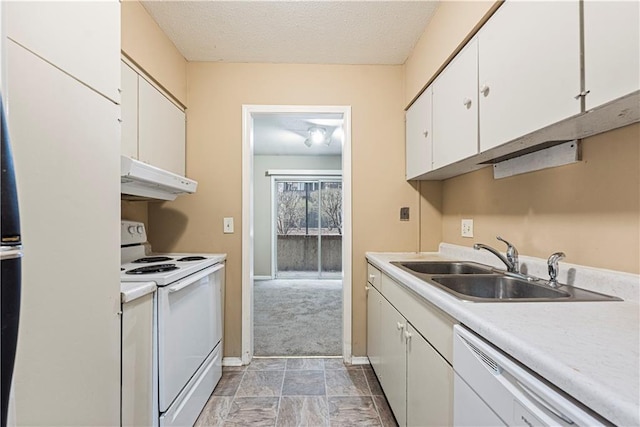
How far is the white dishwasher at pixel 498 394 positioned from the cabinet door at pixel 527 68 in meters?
0.75

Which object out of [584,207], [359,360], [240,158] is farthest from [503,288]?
[240,158]

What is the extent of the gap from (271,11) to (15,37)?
1.47 m

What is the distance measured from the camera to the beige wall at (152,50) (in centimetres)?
161

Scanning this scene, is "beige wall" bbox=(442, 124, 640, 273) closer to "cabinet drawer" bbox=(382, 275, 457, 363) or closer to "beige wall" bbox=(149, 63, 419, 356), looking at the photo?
"cabinet drawer" bbox=(382, 275, 457, 363)

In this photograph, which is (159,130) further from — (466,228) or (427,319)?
(466,228)

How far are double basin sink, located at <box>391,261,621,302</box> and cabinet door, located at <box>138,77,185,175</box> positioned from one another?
1.73m

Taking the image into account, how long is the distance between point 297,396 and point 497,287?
4.62ft

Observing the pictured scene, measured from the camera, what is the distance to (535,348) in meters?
0.62

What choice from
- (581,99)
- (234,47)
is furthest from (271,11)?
(581,99)

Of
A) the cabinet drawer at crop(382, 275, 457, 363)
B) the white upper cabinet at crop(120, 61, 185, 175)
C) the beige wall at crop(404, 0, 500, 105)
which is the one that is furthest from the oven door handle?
the beige wall at crop(404, 0, 500, 105)

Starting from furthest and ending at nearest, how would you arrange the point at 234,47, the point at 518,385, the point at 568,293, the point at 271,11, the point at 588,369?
the point at 234,47 → the point at 271,11 → the point at 568,293 → the point at 518,385 → the point at 588,369

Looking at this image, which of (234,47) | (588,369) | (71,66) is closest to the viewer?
(588,369)

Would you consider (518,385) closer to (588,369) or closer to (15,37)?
(588,369)

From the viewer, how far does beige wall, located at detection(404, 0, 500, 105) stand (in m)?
1.34
